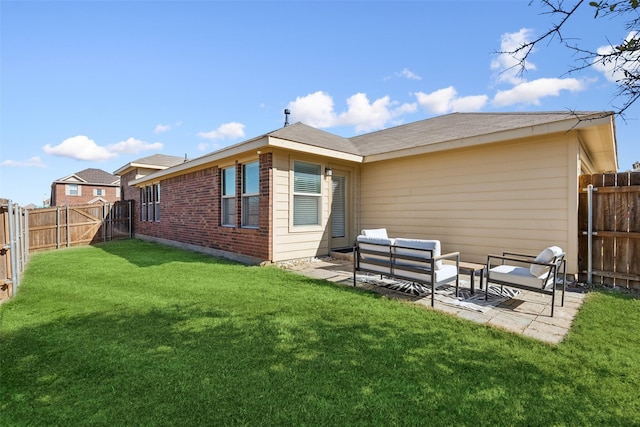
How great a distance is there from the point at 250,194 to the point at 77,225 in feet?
37.2

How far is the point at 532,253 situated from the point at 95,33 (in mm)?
11263

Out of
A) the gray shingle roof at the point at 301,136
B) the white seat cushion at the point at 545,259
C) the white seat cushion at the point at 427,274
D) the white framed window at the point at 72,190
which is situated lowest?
the white seat cushion at the point at 427,274

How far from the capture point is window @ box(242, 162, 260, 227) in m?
8.28

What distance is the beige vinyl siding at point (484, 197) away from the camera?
19.9 ft

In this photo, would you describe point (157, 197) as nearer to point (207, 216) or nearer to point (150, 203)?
point (150, 203)

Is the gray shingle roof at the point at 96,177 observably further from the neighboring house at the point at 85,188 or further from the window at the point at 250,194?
the window at the point at 250,194

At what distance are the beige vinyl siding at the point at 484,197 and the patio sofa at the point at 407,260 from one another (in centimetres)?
250

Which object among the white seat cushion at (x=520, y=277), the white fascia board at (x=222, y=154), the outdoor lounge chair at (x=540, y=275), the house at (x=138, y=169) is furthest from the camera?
the house at (x=138, y=169)

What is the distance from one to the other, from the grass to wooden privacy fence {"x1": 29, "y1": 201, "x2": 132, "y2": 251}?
1078 cm

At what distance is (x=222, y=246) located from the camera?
9.44 m

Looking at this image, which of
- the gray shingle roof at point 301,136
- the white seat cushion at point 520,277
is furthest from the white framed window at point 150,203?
the white seat cushion at point 520,277

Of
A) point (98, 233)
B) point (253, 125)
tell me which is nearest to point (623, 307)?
point (253, 125)

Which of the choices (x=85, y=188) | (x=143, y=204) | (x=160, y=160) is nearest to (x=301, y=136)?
(x=143, y=204)

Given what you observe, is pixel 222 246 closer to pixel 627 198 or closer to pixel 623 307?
pixel 623 307
